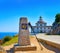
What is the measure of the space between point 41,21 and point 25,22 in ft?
198

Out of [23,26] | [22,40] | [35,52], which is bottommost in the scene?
[35,52]

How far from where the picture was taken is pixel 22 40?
1223cm

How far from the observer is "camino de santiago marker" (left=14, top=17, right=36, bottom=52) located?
11.7 m

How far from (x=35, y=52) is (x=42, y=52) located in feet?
1.61

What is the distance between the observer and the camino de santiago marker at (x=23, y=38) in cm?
1174

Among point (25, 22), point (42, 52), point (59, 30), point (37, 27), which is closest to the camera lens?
point (42, 52)

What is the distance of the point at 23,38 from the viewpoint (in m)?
12.2

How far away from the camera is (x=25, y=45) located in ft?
40.2

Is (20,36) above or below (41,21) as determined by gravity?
below

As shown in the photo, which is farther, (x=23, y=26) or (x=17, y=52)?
(x=23, y=26)

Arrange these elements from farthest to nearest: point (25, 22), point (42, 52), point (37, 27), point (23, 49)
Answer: point (37, 27) → point (25, 22) → point (23, 49) → point (42, 52)

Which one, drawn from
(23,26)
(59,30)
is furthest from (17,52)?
(59,30)

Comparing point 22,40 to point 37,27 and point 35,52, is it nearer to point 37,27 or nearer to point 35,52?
point 35,52

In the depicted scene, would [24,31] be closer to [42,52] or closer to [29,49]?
[29,49]
